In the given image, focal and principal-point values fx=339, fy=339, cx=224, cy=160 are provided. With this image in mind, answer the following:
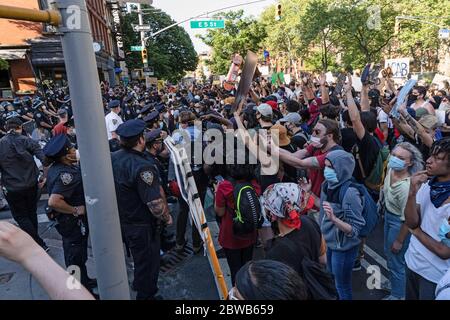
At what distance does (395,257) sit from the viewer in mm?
3385

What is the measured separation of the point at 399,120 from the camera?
4715 millimetres

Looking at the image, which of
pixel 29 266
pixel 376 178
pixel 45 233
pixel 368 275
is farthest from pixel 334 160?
pixel 45 233

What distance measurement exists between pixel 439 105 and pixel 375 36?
32.7 m

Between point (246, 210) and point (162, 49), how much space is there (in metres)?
55.6

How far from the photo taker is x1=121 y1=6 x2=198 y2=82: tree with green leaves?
48.2 meters

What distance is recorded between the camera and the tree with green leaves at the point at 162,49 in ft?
158

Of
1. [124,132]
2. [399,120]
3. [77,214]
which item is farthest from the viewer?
[399,120]

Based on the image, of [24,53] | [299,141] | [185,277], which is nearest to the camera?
[185,277]

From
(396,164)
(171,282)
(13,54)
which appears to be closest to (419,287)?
(396,164)

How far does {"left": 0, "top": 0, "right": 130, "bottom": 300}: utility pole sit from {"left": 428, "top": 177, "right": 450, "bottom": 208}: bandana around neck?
228 centimetres

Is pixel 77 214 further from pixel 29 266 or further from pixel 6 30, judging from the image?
pixel 6 30

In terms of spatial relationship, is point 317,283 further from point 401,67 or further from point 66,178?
point 401,67

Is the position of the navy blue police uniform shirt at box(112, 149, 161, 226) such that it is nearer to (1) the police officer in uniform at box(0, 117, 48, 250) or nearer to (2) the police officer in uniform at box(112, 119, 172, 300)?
(2) the police officer in uniform at box(112, 119, 172, 300)

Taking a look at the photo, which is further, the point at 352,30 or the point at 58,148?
the point at 352,30
